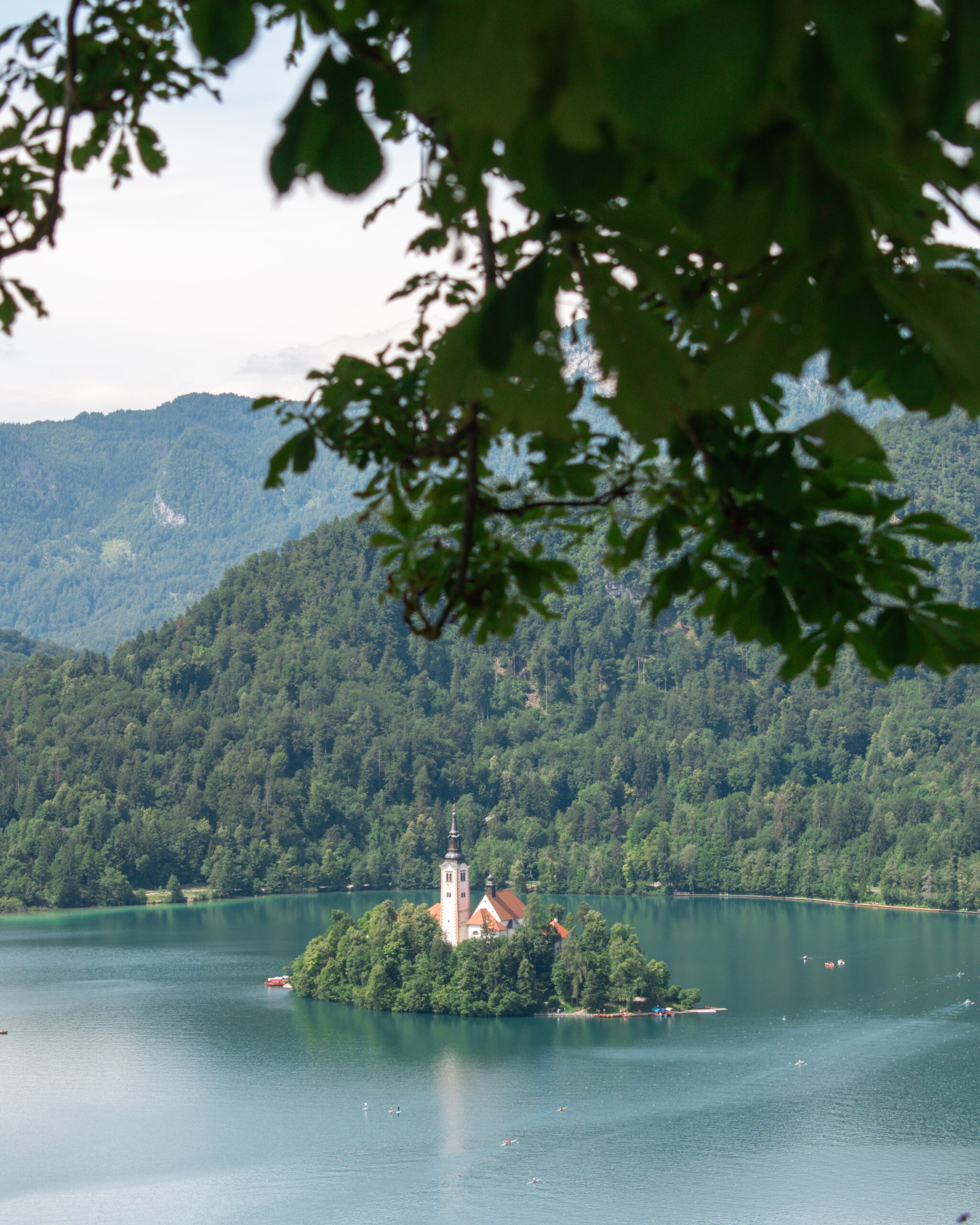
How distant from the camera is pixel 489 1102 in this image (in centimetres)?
3572

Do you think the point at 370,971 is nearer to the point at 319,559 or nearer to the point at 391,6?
the point at 391,6

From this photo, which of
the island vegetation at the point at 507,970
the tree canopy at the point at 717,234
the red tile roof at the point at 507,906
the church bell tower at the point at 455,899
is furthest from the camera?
the red tile roof at the point at 507,906

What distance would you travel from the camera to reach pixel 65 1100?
36719 mm

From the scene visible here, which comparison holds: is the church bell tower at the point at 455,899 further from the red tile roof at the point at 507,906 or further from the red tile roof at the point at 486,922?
the red tile roof at the point at 507,906

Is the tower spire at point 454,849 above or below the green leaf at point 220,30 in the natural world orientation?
below

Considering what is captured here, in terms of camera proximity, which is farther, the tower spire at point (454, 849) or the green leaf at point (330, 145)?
the tower spire at point (454, 849)

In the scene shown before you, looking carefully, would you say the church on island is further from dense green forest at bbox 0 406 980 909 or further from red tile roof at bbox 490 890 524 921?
dense green forest at bbox 0 406 980 909

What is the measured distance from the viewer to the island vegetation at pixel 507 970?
147 feet

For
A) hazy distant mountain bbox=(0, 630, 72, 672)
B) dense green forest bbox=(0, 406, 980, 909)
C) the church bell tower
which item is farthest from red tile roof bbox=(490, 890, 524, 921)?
hazy distant mountain bbox=(0, 630, 72, 672)

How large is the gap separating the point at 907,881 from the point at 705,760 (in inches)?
923

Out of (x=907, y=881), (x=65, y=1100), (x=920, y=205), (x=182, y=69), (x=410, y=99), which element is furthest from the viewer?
(x=907, y=881)

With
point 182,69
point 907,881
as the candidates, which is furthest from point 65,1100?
point 907,881

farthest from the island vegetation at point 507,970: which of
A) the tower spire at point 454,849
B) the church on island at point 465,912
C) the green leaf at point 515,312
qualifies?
the green leaf at point 515,312

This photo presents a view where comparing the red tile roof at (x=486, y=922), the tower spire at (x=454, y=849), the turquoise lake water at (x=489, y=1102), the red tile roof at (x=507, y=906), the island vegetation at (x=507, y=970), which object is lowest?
the turquoise lake water at (x=489, y=1102)
